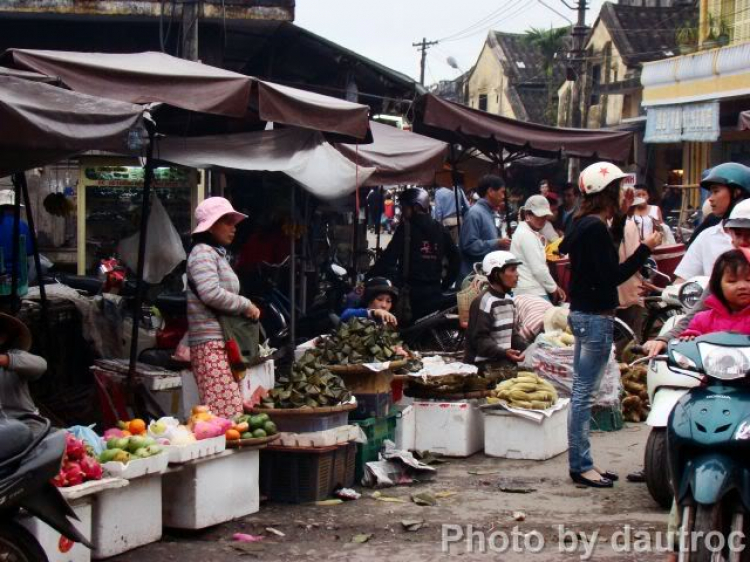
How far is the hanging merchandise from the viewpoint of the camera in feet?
32.2

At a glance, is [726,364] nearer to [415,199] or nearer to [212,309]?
[212,309]

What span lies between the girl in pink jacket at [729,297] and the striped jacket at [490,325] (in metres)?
3.81

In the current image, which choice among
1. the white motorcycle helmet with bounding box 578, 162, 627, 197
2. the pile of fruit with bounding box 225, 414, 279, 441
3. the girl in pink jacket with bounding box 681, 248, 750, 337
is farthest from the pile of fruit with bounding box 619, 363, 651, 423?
the girl in pink jacket with bounding box 681, 248, 750, 337

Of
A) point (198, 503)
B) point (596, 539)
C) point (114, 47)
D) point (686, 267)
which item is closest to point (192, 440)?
point (198, 503)

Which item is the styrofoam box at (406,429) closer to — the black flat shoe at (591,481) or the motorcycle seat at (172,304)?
the black flat shoe at (591,481)

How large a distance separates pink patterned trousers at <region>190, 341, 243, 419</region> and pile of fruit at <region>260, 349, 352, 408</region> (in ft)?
0.77

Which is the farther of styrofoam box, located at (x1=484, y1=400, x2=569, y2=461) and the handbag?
styrofoam box, located at (x1=484, y1=400, x2=569, y2=461)

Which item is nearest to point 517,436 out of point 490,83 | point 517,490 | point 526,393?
point 526,393

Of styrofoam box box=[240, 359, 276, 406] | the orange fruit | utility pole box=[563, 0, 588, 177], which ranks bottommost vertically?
the orange fruit

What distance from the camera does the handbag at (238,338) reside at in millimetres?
7723

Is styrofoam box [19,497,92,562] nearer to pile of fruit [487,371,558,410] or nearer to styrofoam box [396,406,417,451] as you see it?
styrofoam box [396,406,417,451]

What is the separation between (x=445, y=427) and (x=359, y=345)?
3.64 feet

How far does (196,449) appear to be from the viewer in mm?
6828

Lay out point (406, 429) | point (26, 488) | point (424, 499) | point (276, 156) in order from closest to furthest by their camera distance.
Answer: point (26, 488), point (424, 499), point (406, 429), point (276, 156)
